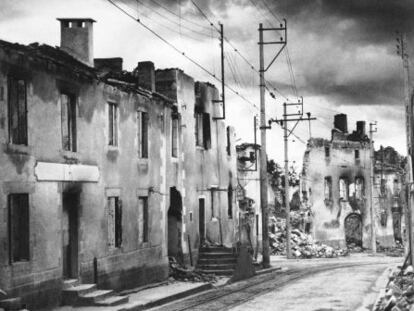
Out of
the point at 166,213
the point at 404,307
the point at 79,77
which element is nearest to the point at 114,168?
the point at 79,77

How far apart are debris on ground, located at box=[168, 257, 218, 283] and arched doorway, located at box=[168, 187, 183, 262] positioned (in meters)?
1.04

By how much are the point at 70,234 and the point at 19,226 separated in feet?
10.2

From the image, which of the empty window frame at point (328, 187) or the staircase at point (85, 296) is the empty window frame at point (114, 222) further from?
the empty window frame at point (328, 187)

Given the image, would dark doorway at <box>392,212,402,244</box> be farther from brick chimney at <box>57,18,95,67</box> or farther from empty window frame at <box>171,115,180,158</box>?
brick chimney at <box>57,18,95,67</box>

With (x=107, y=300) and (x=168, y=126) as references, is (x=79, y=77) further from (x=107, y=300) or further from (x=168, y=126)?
(x=168, y=126)

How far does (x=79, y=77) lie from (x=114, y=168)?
3670 mm

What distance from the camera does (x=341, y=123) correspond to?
6656 cm

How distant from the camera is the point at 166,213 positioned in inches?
1115

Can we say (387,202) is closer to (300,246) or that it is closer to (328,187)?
(328,187)

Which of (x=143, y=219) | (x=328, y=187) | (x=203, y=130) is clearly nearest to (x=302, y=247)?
(x=328, y=187)

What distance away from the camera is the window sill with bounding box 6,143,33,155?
16.8m

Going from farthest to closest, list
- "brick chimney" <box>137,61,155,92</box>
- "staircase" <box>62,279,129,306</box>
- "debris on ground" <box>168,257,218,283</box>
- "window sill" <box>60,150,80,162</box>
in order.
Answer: "debris on ground" <box>168,257,218,283</box>, "brick chimney" <box>137,61,155,92</box>, "window sill" <box>60,150,80,162</box>, "staircase" <box>62,279,129,306</box>

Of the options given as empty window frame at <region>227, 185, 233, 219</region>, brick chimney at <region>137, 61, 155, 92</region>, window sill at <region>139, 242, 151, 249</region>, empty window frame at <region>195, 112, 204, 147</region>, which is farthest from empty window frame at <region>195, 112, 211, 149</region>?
window sill at <region>139, 242, 151, 249</region>

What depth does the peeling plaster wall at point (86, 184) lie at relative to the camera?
17.1 m
